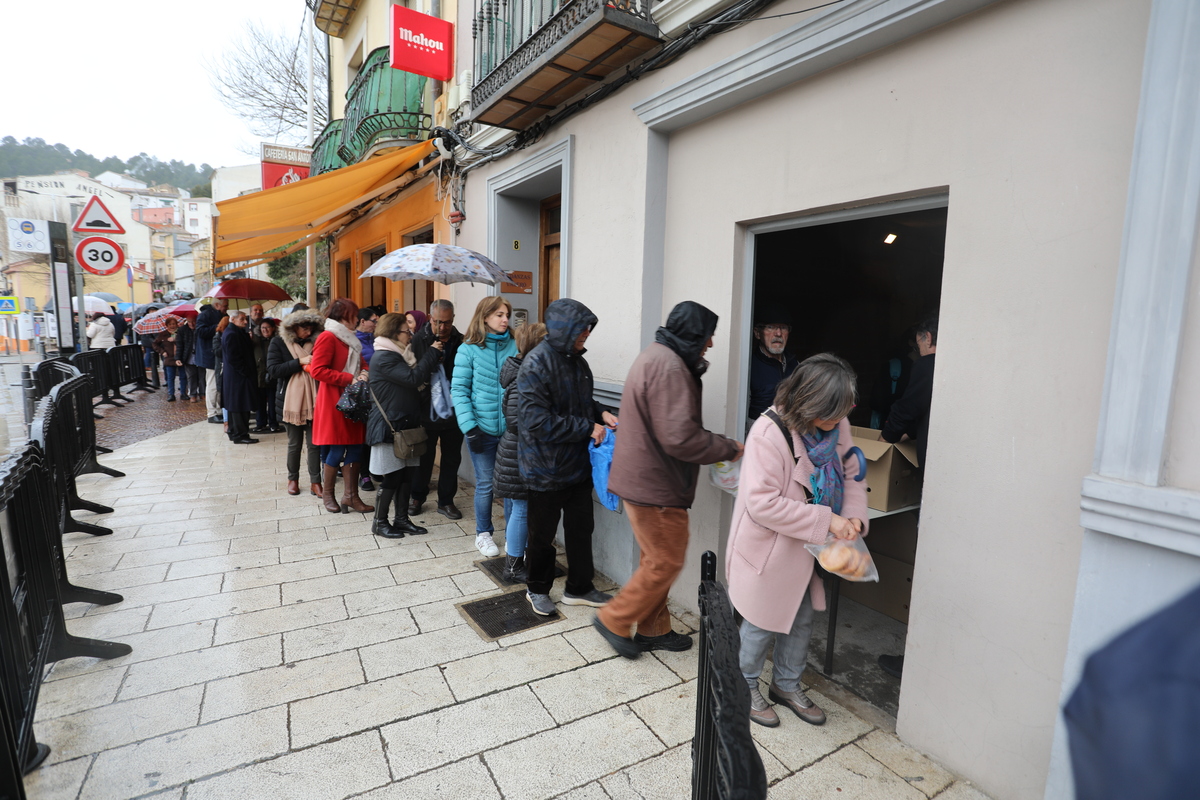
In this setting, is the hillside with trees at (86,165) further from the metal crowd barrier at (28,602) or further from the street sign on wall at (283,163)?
the metal crowd barrier at (28,602)

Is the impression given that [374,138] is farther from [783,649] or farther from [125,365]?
[125,365]

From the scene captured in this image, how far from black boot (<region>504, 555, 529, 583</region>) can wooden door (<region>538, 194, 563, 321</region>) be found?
2942mm

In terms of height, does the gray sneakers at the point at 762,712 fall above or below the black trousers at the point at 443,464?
below

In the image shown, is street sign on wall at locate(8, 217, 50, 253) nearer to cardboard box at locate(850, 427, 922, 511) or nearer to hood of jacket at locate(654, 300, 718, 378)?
hood of jacket at locate(654, 300, 718, 378)

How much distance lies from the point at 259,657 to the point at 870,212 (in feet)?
12.5

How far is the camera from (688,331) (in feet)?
9.50

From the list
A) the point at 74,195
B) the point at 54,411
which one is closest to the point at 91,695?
the point at 54,411

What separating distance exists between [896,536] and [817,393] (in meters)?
2.08


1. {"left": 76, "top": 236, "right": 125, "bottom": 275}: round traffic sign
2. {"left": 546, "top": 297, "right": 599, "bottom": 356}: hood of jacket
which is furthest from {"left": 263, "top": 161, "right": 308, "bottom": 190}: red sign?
{"left": 546, "top": 297, "right": 599, "bottom": 356}: hood of jacket

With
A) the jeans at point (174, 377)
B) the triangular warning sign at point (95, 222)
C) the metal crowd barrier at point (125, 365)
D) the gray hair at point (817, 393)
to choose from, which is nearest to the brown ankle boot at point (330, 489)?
the gray hair at point (817, 393)

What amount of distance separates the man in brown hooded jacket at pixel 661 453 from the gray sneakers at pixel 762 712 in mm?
646

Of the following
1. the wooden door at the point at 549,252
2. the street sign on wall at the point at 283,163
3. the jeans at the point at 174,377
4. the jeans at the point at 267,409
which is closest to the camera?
the wooden door at the point at 549,252

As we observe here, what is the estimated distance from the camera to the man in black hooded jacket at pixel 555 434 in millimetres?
3393

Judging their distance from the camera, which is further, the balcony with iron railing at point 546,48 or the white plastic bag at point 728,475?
the balcony with iron railing at point 546,48
